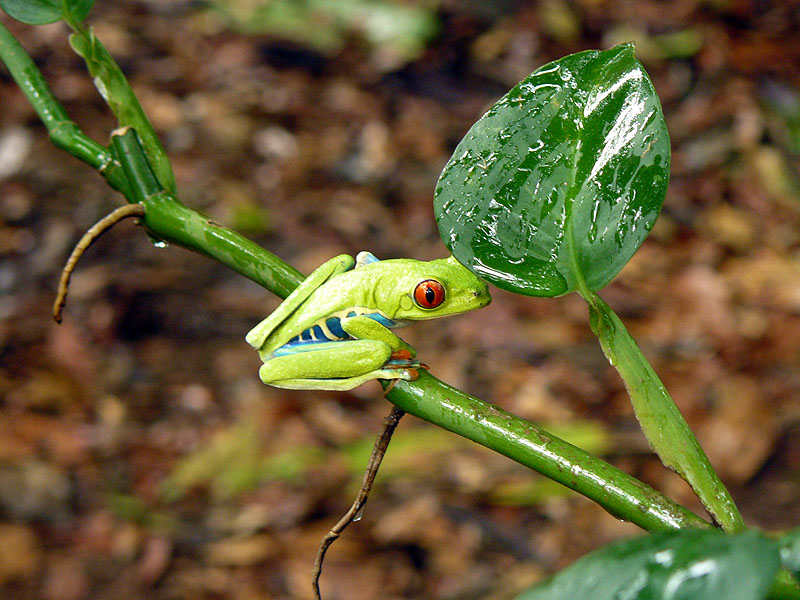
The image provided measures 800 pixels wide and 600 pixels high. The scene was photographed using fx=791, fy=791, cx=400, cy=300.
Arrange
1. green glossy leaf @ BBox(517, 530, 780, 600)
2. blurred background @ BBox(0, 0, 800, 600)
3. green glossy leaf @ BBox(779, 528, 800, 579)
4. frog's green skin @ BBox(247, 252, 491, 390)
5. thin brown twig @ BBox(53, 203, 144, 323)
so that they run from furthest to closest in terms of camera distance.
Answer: blurred background @ BBox(0, 0, 800, 600), frog's green skin @ BBox(247, 252, 491, 390), thin brown twig @ BBox(53, 203, 144, 323), green glossy leaf @ BBox(779, 528, 800, 579), green glossy leaf @ BBox(517, 530, 780, 600)

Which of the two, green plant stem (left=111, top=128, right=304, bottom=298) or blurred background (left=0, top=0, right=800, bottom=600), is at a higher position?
green plant stem (left=111, top=128, right=304, bottom=298)

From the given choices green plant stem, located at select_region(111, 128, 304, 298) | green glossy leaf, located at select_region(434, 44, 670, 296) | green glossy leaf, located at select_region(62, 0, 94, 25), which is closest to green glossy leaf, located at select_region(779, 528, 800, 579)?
green glossy leaf, located at select_region(434, 44, 670, 296)

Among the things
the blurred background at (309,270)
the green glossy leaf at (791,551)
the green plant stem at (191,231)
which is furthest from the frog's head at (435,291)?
the blurred background at (309,270)

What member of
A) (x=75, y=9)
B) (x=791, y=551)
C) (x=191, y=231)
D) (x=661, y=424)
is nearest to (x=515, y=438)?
(x=661, y=424)

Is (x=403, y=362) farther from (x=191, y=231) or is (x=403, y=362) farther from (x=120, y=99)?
(x=120, y=99)

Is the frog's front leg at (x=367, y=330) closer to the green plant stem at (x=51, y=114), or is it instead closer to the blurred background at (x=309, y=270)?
the green plant stem at (x=51, y=114)

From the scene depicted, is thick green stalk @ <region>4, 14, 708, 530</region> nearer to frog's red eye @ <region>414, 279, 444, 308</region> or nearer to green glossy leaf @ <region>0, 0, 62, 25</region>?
frog's red eye @ <region>414, 279, 444, 308</region>

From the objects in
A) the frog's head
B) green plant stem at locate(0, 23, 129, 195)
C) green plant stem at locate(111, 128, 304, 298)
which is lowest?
the frog's head

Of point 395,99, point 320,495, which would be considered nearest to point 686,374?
point 320,495
